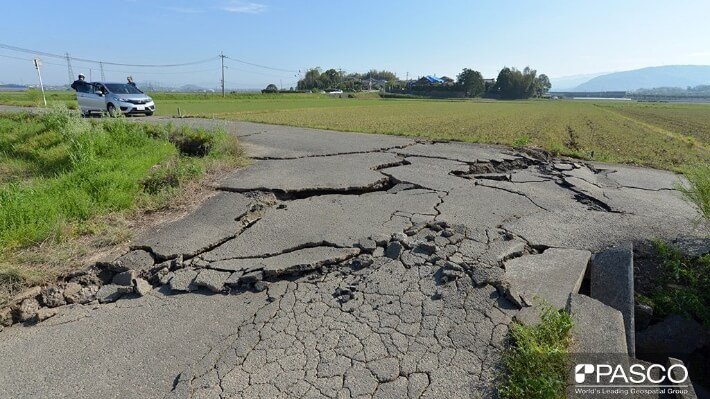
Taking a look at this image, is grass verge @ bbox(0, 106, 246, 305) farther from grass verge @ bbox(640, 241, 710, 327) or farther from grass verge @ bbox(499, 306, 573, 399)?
grass verge @ bbox(640, 241, 710, 327)

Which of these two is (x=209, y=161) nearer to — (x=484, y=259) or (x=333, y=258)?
(x=333, y=258)

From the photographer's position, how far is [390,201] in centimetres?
535

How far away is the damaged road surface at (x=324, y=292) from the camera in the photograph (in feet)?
7.76

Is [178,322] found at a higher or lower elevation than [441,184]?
lower

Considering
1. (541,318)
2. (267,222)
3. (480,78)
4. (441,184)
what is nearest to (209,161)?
(267,222)

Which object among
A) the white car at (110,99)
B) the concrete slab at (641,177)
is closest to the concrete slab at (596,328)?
the concrete slab at (641,177)

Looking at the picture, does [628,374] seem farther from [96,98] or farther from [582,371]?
[96,98]

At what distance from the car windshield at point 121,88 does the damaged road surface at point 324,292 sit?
1452 centimetres

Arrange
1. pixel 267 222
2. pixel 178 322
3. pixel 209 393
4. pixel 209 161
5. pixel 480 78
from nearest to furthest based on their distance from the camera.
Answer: pixel 209 393, pixel 178 322, pixel 267 222, pixel 209 161, pixel 480 78

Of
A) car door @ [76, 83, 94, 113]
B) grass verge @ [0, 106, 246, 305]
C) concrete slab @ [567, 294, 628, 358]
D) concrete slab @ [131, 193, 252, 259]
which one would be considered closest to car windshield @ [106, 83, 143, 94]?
car door @ [76, 83, 94, 113]

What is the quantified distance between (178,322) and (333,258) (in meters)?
1.45

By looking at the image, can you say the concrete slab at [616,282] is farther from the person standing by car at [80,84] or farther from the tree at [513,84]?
the tree at [513,84]

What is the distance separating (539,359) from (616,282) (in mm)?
1484

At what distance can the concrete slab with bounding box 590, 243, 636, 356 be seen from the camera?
117 inches
